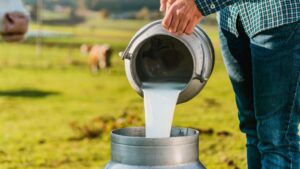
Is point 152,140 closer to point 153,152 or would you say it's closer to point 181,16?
point 153,152

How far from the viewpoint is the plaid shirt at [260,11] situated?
1530 mm

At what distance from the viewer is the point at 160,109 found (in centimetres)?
167

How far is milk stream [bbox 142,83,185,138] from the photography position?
65.1 inches

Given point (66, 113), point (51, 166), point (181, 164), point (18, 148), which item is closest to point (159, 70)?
point (181, 164)

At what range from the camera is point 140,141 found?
1524 mm

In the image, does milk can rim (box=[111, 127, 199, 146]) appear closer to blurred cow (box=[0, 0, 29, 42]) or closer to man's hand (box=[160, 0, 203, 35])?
man's hand (box=[160, 0, 203, 35])

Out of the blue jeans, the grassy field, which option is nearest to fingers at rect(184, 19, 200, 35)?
the blue jeans

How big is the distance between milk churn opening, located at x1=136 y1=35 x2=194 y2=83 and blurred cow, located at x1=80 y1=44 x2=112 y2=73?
104 inches

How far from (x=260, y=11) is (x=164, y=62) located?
0.32 meters

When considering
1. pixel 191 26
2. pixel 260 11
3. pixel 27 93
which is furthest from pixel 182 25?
pixel 27 93

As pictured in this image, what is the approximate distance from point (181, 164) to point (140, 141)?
0.35 ft

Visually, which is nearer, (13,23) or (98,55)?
(13,23)

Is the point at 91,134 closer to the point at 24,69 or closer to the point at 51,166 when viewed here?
the point at 51,166

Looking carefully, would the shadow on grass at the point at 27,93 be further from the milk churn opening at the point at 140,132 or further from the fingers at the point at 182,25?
the fingers at the point at 182,25
